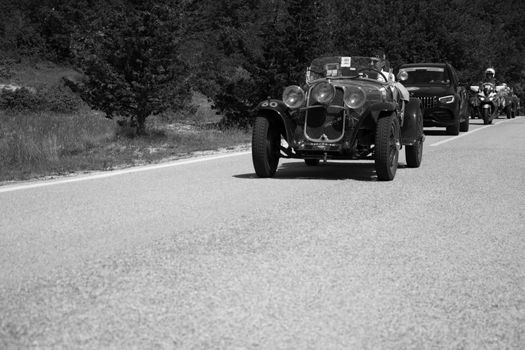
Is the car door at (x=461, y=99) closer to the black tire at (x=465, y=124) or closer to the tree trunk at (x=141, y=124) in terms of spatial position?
the black tire at (x=465, y=124)

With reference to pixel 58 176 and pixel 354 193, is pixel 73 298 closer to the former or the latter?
pixel 354 193

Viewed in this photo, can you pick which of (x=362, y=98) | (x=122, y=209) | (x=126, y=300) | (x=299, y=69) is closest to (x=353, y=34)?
(x=299, y=69)

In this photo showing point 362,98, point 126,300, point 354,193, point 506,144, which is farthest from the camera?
point 506,144

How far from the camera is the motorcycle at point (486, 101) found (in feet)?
93.0

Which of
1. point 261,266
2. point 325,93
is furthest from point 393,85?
point 261,266

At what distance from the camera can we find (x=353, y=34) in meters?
38.2

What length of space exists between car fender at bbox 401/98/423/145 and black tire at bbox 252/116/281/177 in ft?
6.57

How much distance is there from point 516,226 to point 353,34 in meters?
32.6

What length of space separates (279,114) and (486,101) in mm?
20572

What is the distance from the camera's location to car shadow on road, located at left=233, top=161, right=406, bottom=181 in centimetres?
1000

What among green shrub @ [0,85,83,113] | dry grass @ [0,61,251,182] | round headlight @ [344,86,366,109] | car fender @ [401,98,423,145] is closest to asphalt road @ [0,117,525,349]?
round headlight @ [344,86,366,109]

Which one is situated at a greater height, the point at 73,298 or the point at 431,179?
the point at 73,298

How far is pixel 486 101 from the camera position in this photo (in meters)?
28.8

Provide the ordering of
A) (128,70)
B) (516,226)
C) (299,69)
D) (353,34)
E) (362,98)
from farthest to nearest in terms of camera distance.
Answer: (353,34)
(299,69)
(128,70)
(362,98)
(516,226)
